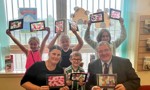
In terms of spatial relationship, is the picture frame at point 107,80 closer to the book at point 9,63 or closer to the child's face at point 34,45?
the child's face at point 34,45

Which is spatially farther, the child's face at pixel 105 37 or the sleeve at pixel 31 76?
the child's face at pixel 105 37

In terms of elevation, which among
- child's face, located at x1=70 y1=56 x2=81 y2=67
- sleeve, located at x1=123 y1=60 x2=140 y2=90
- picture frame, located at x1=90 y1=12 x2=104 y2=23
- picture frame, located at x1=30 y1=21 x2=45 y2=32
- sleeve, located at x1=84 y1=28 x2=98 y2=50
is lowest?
sleeve, located at x1=123 y1=60 x2=140 y2=90

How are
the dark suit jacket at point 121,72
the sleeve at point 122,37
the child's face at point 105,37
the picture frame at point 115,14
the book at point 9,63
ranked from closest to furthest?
the dark suit jacket at point 121,72 → the child's face at point 105,37 → the picture frame at point 115,14 → the sleeve at point 122,37 → the book at point 9,63

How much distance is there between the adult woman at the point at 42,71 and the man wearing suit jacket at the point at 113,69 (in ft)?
1.07

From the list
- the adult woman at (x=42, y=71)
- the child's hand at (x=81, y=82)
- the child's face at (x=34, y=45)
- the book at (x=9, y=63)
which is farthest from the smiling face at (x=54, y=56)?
the book at (x=9, y=63)

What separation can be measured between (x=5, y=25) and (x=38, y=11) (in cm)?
49

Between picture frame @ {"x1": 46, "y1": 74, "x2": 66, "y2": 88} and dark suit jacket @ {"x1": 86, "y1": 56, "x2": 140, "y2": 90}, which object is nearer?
picture frame @ {"x1": 46, "y1": 74, "x2": 66, "y2": 88}

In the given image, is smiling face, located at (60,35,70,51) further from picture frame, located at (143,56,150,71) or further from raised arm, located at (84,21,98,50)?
picture frame, located at (143,56,150,71)

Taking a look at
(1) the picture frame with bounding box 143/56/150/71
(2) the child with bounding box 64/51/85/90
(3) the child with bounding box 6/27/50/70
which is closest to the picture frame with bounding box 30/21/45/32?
(3) the child with bounding box 6/27/50/70

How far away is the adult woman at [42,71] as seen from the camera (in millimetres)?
2100

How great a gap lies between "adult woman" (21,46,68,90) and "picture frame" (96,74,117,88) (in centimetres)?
40

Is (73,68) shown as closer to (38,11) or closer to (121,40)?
(121,40)

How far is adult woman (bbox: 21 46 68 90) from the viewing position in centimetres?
210

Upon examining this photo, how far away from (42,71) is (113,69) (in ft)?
2.36
